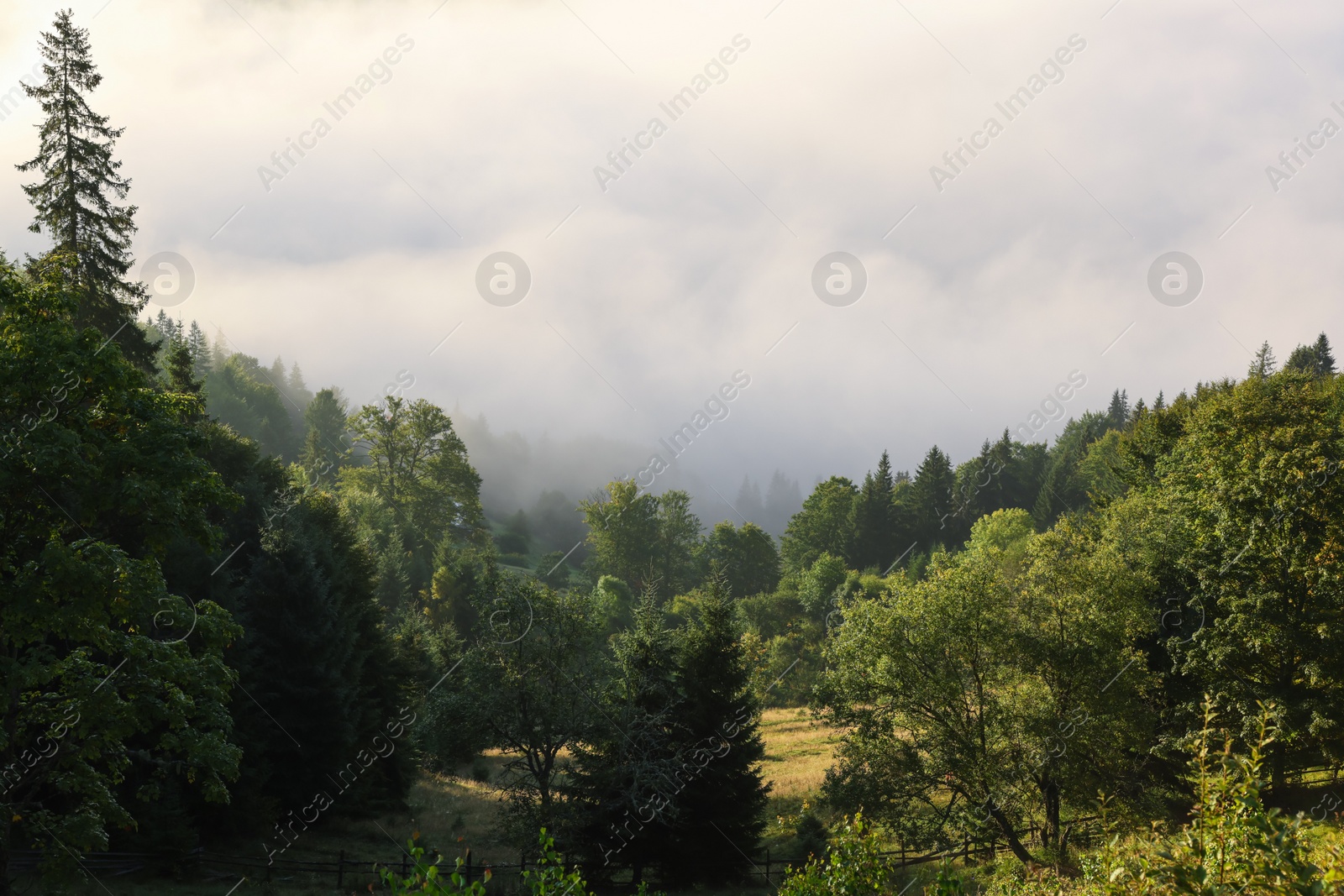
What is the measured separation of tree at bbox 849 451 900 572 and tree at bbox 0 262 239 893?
100985 mm

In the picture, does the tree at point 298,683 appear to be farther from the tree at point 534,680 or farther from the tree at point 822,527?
the tree at point 822,527

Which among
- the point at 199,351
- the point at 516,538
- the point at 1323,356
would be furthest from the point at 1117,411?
the point at 199,351

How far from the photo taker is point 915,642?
1096 inches

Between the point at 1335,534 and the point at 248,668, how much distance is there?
38.8 meters

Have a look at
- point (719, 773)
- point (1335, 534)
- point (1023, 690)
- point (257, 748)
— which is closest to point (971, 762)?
point (1023, 690)

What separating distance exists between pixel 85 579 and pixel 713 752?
19.9 m

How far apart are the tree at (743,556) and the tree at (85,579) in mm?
86659

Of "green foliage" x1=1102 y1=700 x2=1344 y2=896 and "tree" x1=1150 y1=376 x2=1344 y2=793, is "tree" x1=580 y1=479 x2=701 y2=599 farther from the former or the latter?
"green foliage" x1=1102 y1=700 x2=1344 y2=896

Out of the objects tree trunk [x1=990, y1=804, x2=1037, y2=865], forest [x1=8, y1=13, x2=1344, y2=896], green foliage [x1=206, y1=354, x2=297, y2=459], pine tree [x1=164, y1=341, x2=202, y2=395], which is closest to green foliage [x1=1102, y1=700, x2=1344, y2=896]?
forest [x1=8, y1=13, x2=1344, y2=896]

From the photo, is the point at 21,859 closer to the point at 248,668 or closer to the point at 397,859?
the point at 248,668

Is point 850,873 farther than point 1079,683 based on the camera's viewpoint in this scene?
No

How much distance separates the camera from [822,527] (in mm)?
114125

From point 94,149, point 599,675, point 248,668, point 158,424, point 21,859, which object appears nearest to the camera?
point 158,424

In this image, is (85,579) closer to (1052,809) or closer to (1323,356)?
(1052,809)
